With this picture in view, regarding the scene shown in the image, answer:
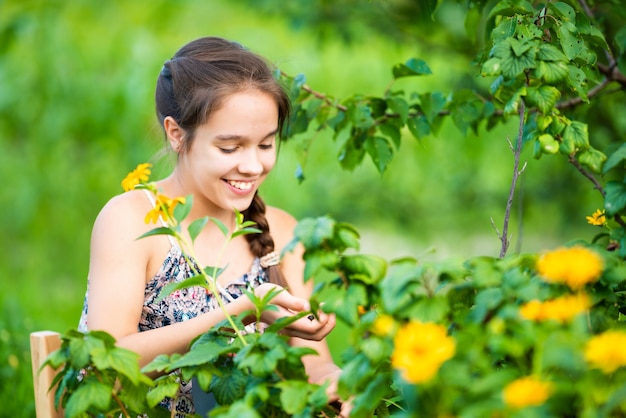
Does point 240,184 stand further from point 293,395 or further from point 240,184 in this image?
point 293,395

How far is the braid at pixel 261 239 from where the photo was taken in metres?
2.26

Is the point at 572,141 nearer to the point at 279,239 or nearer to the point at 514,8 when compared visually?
the point at 514,8

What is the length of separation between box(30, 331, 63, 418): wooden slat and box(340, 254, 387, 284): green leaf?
2.05ft

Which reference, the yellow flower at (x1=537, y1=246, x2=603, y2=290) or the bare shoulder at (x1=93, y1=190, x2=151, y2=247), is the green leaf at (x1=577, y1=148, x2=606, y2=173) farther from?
the bare shoulder at (x1=93, y1=190, x2=151, y2=247)

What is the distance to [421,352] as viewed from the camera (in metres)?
1.06

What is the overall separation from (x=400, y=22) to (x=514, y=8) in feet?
6.51

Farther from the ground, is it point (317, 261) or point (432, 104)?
point (432, 104)

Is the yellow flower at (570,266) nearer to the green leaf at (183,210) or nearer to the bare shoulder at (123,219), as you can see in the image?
the green leaf at (183,210)

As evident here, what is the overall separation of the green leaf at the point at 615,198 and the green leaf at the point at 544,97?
219mm

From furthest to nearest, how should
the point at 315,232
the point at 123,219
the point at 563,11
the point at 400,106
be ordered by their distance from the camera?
the point at 400,106, the point at 123,219, the point at 563,11, the point at 315,232

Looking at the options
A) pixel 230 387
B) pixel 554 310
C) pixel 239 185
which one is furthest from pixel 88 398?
pixel 239 185

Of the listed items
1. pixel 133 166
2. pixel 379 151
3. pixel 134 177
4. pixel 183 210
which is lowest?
pixel 183 210

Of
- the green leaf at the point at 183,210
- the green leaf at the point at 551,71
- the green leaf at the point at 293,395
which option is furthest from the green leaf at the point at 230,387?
the green leaf at the point at 551,71

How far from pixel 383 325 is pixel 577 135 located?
67 centimetres
